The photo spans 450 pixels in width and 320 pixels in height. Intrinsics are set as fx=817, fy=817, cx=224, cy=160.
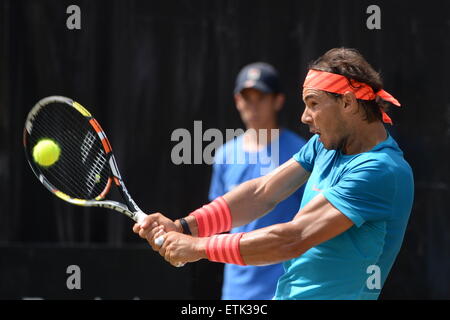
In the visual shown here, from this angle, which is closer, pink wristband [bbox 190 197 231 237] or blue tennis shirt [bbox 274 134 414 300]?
blue tennis shirt [bbox 274 134 414 300]

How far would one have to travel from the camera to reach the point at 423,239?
5.41 m

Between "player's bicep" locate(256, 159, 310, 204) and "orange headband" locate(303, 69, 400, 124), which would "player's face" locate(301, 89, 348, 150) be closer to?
"orange headband" locate(303, 69, 400, 124)

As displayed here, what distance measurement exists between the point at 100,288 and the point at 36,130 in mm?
1682

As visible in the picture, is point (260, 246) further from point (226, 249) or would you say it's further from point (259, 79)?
point (259, 79)

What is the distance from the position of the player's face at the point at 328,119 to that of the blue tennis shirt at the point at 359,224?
63 mm

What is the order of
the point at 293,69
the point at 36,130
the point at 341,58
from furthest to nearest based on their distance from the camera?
the point at 293,69 < the point at 36,130 < the point at 341,58

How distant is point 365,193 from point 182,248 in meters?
0.73

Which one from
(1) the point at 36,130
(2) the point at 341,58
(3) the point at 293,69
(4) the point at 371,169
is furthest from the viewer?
(3) the point at 293,69

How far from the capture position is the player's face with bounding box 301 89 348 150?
3035mm

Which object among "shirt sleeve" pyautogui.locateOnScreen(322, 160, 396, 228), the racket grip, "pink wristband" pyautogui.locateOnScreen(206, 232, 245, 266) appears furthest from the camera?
the racket grip

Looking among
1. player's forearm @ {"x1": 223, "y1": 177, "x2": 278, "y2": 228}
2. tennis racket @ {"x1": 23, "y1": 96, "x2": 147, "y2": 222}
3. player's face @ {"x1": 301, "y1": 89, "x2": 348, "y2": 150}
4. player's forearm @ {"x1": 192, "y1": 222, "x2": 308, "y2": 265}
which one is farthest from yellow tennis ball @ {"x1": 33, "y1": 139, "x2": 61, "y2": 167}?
player's face @ {"x1": 301, "y1": 89, "x2": 348, "y2": 150}

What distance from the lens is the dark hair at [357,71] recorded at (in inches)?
120
